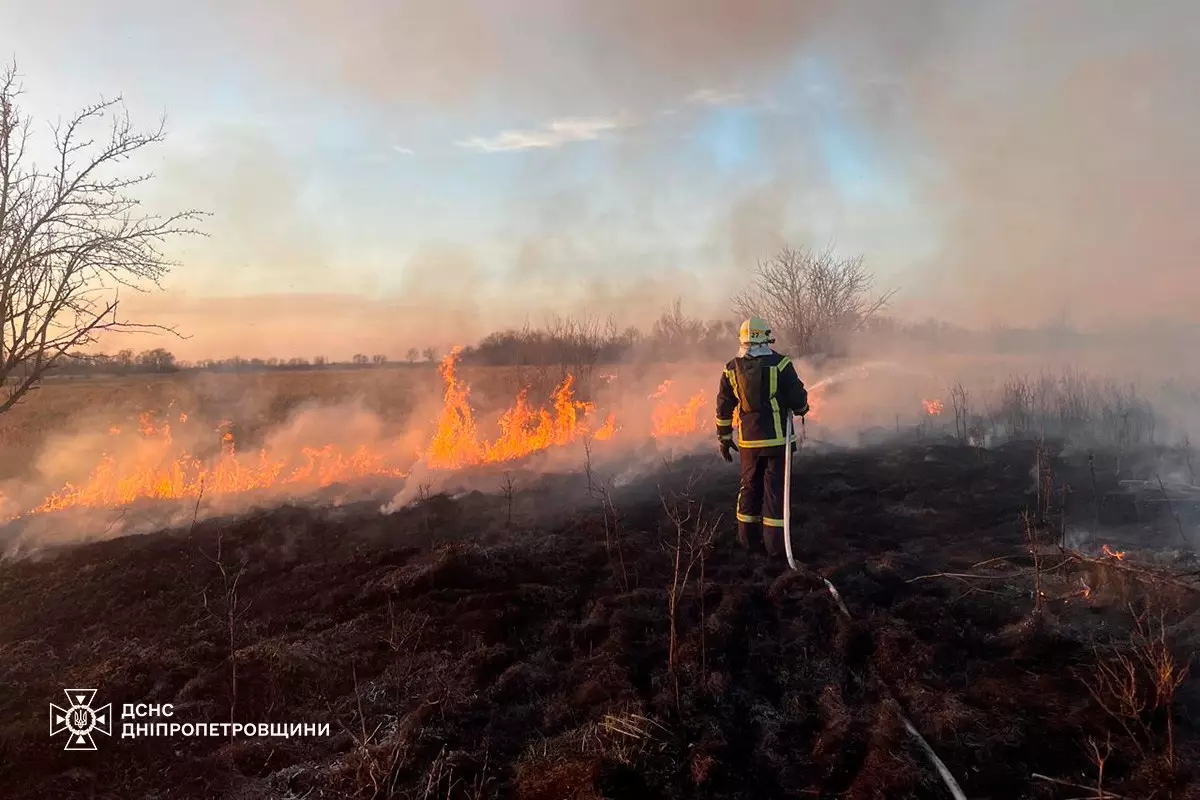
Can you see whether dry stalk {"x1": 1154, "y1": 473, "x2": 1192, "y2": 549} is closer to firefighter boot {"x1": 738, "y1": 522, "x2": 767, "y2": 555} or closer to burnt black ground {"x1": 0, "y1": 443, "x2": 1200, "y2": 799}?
burnt black ground {"x1": 0, "y1": 443, "x2": 1200, "y2": 799}

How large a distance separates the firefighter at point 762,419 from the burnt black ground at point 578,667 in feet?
1.78

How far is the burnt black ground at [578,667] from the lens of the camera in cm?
381

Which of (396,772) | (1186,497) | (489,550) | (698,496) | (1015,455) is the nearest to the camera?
(396,772)

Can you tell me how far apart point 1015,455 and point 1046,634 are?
1070cm

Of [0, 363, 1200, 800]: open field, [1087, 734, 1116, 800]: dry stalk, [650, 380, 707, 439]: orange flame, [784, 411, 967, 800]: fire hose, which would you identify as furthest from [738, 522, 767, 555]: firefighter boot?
[650, 380, 707, 439]: orange flame

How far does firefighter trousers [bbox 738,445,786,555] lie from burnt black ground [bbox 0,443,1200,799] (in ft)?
1.15

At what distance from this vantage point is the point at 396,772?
371 centimetres

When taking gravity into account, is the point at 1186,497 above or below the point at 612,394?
below

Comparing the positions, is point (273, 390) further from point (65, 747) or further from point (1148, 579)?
point (1148, 579)

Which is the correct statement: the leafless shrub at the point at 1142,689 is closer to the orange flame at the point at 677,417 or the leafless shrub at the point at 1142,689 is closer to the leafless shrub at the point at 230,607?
the leafless shrub at the point at 230,607

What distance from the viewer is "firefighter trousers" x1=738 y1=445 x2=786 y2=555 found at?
739cm

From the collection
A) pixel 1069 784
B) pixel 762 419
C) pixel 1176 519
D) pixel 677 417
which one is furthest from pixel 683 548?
pixel 677 417

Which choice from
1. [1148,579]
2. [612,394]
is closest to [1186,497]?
[1148,579]

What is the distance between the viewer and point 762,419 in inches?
293
